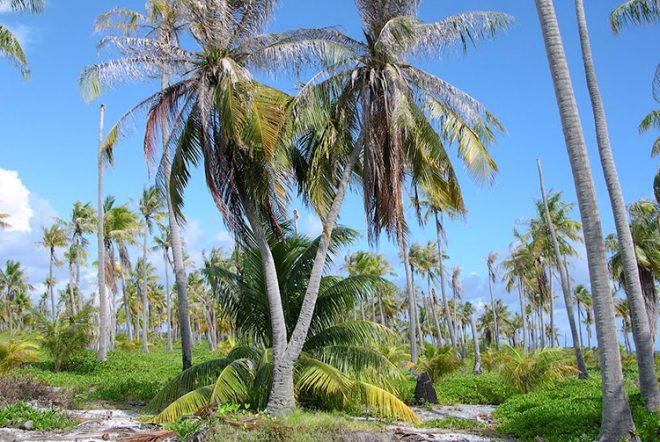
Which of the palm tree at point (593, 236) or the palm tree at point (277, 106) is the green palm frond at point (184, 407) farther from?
the palm tree at point (593, 236)

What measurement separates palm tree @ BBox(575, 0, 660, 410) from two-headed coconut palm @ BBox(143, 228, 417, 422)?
501 cm

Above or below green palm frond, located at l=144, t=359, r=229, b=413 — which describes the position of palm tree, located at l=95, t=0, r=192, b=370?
above

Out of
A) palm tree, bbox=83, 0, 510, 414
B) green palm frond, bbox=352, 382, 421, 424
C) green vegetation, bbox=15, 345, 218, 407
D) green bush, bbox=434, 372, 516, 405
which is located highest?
palm tree, bbox=83, 0, 510, 414

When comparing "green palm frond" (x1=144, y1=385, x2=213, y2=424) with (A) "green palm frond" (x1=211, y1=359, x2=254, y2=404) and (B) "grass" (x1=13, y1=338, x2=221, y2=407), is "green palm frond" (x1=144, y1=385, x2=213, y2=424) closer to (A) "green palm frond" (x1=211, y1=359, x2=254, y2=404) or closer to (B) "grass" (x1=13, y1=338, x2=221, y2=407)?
(A) "green palm frond" (x1=211, y1=359, x2=254, y2=404)

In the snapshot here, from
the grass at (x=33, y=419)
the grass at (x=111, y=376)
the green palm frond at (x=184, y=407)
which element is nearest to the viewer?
the grass at (x=33, y=419)

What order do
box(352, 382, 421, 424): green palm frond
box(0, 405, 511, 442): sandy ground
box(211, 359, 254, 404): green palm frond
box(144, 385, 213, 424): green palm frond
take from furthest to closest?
box(352, 382, 421, 424): green palm frond < box(211, 359, 254, 404): green palm frond < box(144, 385, 213, 424): green palm frond < box(0, 405, 511, 442): sandy ground

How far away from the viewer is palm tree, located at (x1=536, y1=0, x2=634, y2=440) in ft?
31.6

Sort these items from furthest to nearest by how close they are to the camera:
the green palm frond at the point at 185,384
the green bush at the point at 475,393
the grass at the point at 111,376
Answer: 1. the green bush at the point at 475,393
2. the grass at the point at 111,376
3. the green palm frond at the point at 185,384

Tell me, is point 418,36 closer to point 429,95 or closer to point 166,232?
point 429,95

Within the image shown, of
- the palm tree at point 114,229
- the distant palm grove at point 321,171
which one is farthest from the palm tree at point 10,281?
Answer: the distant palm grove at point 321,171

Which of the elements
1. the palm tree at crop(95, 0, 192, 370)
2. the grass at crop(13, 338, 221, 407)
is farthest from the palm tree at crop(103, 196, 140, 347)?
the palm tree at crop(95, 0, 192, 370)

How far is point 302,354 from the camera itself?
14148mm

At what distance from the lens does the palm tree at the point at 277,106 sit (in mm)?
12805

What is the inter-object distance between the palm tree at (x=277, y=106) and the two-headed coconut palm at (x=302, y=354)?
93cm
